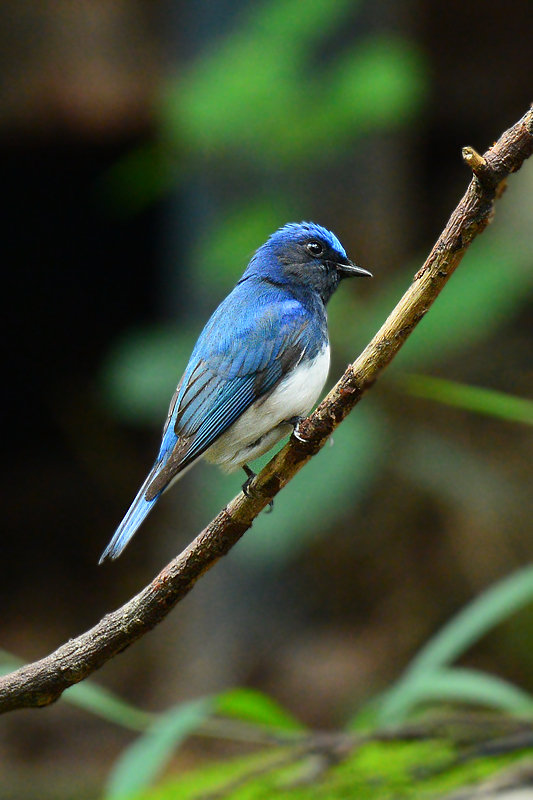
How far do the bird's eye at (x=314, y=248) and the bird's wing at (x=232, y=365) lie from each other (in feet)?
0.64

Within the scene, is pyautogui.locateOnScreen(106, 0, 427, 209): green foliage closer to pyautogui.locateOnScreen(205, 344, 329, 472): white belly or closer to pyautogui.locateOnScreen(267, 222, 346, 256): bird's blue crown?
pyautogui.locateOnScreen(267, 222, 346, 256): bird's blue crown

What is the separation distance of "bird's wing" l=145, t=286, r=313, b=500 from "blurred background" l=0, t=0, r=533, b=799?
29.7 inches

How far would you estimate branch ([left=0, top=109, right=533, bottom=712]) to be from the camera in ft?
4.90

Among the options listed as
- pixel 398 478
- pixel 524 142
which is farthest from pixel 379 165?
pixel 524 142

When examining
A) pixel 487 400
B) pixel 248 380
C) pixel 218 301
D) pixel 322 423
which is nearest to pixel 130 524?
pixel 322 423

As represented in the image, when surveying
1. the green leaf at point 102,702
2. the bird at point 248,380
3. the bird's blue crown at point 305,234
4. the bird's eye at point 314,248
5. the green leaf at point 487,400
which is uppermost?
the bird's blue crown at point 305,234

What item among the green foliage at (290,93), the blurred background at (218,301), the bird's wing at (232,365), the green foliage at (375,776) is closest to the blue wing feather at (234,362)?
the bird's wing at (232,365)

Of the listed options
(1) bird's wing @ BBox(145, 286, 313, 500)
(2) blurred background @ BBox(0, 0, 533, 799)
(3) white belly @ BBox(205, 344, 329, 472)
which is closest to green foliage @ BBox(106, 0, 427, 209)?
(2) blurred background @ BBox(0, 0, 533, 799)

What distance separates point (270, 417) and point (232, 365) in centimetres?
16

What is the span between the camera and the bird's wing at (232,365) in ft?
7.11

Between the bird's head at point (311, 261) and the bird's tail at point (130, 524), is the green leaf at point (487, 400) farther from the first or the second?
the bird's tail at point (130, 524)

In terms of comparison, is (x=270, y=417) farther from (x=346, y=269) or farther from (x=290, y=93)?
(x=290, y=93)

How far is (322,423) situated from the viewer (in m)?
1.61

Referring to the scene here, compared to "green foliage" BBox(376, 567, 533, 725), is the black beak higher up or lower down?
higher up
